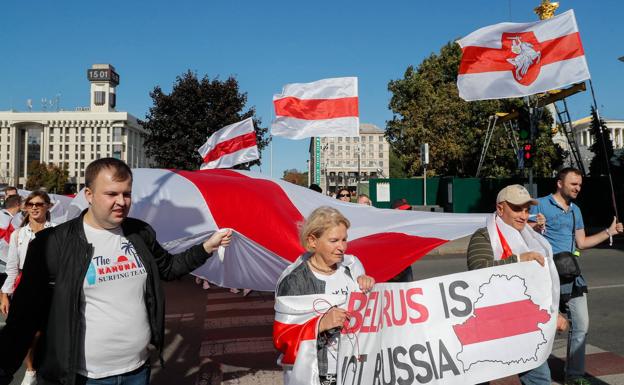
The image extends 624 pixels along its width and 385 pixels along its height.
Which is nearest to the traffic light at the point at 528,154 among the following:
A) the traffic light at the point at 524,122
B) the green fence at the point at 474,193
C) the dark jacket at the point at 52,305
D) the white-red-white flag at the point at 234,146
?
the traffic light at the point at 524,122

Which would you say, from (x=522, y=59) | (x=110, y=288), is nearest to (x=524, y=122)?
(x=522, y=59)

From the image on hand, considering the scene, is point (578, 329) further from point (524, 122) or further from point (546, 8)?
point (546, 8)

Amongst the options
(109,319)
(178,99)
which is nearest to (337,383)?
(109,319)

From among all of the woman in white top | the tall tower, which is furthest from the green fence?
the tall tower

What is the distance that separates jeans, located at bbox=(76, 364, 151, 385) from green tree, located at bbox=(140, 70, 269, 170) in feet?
69.3

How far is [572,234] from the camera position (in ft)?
15.6

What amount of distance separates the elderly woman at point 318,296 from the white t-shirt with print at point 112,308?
71cm

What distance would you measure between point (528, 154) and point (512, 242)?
11.7 m

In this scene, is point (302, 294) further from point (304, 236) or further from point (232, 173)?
point (232, 173)

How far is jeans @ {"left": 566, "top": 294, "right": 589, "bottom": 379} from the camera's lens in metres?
4.49

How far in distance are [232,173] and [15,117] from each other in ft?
515

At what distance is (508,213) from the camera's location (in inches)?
140

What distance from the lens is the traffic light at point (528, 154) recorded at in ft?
46.5

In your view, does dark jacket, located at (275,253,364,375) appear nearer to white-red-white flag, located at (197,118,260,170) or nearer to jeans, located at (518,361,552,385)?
jeans, located at (518,361,552,385)
